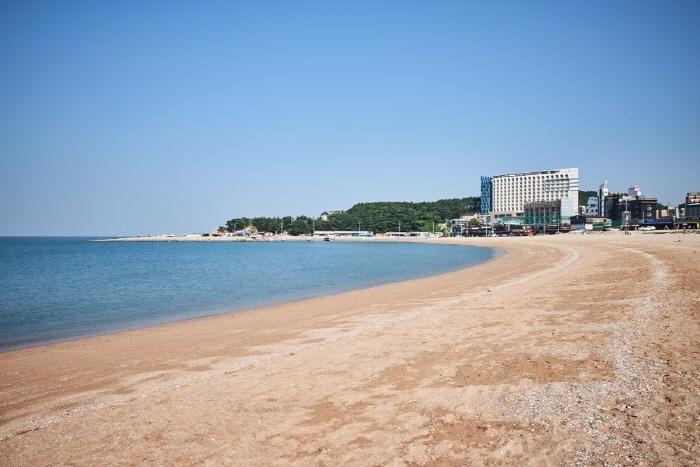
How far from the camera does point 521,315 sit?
1297 cm

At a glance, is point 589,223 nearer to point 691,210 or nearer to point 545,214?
point 545,214

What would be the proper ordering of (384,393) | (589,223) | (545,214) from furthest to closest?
(545,214) < (589,223) < (384,393)

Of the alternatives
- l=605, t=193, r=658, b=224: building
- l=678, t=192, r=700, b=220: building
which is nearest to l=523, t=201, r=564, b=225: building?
l=605, t=193, r=658, b=224: building

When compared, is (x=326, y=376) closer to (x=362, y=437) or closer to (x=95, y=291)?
(x=362, y=437)

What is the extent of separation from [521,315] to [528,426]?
26.4ft

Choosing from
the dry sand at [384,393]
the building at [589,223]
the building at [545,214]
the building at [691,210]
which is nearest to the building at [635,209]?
the building at [589,223]

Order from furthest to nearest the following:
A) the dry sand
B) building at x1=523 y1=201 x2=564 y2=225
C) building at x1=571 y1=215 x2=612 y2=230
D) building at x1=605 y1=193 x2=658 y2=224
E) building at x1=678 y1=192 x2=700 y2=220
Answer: building at x1=523 y1=201 x2=564 y2=225
building at x1=605 y1=193 x2=658 y2=224
building at x1=571 y1=215 x2=612 y2=230
building at x1=678 y1=192 x2=700 y2=220
the dry sand

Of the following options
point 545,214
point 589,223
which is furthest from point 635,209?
point 545,214

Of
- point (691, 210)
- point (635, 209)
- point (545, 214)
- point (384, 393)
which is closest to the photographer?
point (384, 393)

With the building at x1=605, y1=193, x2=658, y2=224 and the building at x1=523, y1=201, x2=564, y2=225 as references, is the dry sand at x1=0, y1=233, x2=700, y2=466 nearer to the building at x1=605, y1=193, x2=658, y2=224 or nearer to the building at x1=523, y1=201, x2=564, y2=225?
the building at x1=605, y1=193, x2=658, y2=224

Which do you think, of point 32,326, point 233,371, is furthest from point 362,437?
point 32,326

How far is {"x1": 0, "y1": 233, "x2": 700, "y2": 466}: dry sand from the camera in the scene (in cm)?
518

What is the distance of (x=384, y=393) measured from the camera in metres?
7.05

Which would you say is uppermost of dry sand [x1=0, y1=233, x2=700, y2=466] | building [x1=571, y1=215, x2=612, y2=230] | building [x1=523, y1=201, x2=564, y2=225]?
building [x1=523, y1=201, x2=564, y2=225]
